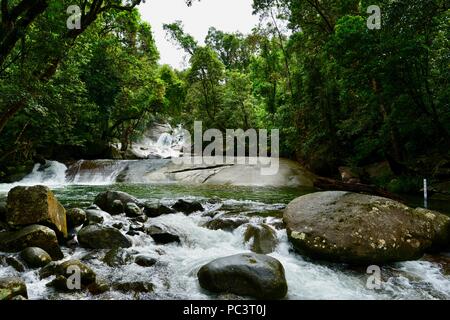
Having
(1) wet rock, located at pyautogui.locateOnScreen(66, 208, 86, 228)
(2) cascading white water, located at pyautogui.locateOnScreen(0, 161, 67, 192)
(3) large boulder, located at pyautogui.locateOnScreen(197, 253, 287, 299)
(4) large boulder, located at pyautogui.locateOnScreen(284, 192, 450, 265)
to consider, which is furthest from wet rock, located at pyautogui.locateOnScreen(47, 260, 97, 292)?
(2) cascading white water, located at pyautogui.locateOnScreen(0, 161, 67, 192)

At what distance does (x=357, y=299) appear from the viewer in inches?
162

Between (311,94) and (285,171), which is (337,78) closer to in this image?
(311,94)

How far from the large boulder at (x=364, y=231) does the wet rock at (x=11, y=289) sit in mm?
4195

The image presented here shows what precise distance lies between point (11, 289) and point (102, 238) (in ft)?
7.14

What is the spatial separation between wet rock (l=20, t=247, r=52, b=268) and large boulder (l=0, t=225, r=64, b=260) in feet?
0.82

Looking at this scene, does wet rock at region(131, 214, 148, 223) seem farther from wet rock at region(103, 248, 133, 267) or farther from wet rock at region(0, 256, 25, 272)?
wet rock at region(0, 256, 25, 272)

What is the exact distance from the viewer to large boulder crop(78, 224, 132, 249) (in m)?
5.85

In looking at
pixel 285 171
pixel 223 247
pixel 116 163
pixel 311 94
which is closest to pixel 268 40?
pixel 311 94

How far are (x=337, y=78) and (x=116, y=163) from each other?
1363 cm

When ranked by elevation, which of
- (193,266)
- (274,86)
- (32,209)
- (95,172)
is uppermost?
(274,86)

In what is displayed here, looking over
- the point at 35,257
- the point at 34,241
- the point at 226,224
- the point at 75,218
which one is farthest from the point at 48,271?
the point at 226,224

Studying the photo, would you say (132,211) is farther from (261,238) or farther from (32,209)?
(261,238)

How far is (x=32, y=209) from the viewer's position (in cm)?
583
